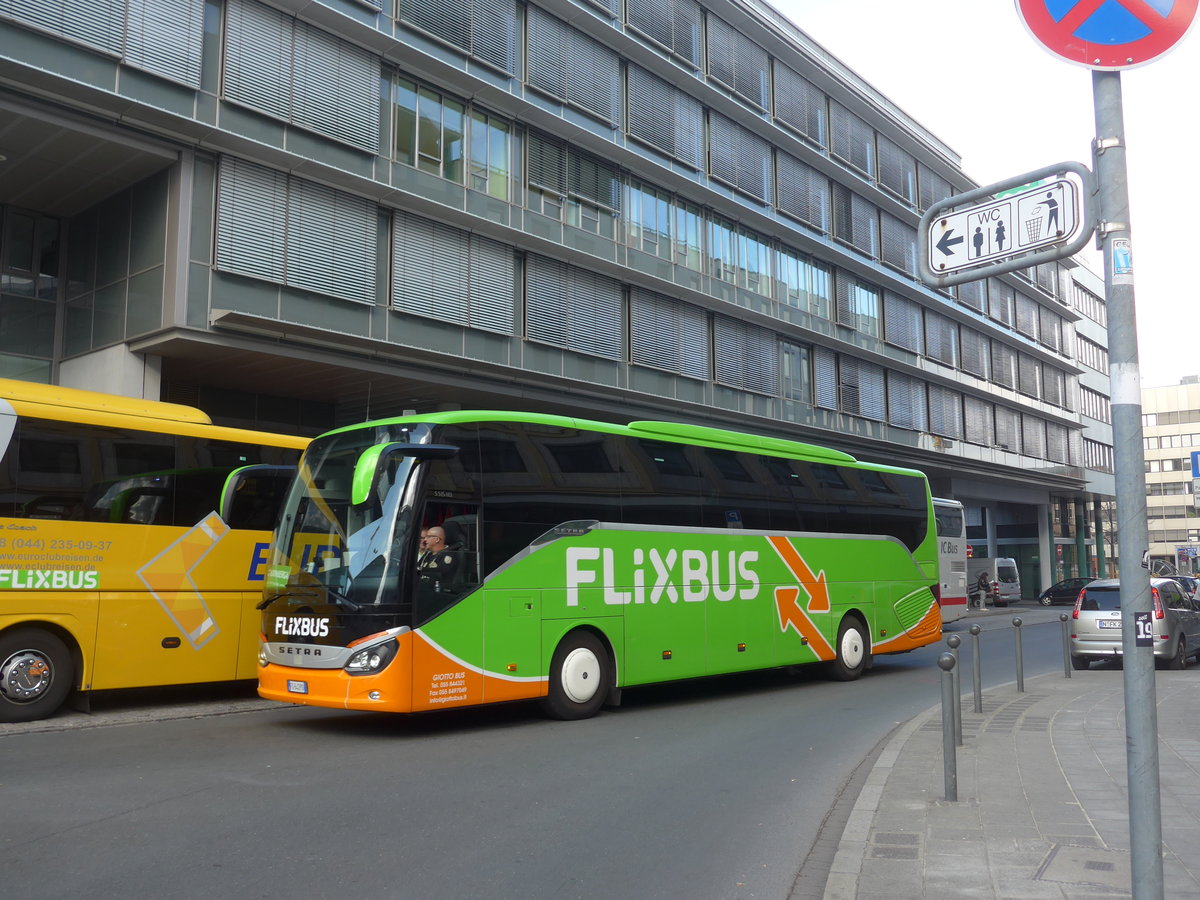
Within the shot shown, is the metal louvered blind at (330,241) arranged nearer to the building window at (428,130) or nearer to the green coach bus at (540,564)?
the building window at (428,130)

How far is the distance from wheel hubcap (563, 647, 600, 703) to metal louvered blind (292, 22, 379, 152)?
40.4 feet

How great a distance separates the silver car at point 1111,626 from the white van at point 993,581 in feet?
90.0

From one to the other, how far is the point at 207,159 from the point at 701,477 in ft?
35.4

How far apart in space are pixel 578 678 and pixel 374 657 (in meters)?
2.82

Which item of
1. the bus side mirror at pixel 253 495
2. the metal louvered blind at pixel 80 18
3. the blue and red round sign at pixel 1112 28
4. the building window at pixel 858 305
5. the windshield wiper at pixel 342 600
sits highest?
the building window at pixel 858 305

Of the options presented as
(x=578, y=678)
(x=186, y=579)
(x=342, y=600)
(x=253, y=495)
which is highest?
(x=253, y=495)

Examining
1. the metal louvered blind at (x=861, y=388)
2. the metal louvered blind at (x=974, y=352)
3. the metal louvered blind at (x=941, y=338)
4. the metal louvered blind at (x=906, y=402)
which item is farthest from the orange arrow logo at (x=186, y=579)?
the metal louvered blind at (x=974, y=352)

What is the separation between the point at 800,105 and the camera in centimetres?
3588

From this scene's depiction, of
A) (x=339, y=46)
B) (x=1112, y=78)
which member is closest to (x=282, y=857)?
(x=1112, y=78)

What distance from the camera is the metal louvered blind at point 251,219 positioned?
1834cm

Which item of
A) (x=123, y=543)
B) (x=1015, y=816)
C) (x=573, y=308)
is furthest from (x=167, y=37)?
(x=1015, y=816)

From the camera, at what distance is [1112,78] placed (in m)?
4.07

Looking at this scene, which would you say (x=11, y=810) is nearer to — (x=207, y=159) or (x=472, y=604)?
(x=472, y=604)

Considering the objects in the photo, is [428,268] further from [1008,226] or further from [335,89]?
[1008,226]
